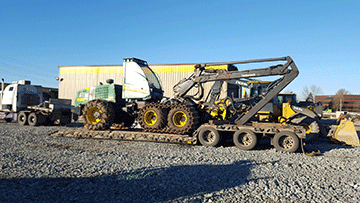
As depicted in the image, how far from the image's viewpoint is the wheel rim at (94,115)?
40.1 ft

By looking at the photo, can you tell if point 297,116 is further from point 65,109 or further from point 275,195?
point 65,109

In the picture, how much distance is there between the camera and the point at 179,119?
1120cm

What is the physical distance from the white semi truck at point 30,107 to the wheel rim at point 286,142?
14728 mm

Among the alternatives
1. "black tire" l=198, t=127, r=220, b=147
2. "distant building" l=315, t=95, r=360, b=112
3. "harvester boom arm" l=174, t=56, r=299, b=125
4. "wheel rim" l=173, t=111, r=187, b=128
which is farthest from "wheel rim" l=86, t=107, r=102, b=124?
"distant building" l=315, t=95, r=360, b=112

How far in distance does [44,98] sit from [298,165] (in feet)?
65.3

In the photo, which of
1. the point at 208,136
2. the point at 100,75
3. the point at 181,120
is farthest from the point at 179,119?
the point at 100,75

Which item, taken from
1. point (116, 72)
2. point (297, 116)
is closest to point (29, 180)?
point (297, 116)

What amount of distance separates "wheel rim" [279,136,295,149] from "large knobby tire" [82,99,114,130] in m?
7.62

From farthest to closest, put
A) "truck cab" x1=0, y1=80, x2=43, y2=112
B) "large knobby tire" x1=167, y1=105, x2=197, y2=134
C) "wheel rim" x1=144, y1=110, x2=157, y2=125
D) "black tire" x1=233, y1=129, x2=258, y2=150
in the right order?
"truck cab" x1=0, y1=80, x2=43, y2=112 → "wheel rim" x1=144, y1=110, x2=157, y2=125 → "large knobby tire" x1=167, y1=105, x2=197, y2=134 → "black tire" x1=233, y1=129, x2=258, y2=150

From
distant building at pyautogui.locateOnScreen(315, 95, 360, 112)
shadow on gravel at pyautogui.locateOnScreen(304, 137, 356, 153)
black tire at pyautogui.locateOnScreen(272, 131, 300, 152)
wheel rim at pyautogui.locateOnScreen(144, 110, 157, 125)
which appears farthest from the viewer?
distant building at pyautogui.locateOnScreen(315, 95, 360, 112)

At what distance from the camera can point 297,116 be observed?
1337 cm

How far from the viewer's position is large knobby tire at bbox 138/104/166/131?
36.4ft

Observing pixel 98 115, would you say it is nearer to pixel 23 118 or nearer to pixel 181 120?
pixel 181 120

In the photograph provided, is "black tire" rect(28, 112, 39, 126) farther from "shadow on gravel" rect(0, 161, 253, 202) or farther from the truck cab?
"shadow on gravel" rect(0, 161, 253, 202)
